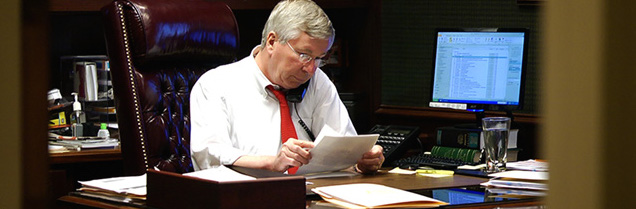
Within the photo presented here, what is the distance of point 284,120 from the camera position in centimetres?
260

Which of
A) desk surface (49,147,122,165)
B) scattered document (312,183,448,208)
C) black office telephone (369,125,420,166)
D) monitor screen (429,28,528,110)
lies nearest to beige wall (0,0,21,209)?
scattered document (312,183,448,208)

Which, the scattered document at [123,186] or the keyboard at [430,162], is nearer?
the scattered document at [123,186]

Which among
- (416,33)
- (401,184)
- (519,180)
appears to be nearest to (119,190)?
(401,184)

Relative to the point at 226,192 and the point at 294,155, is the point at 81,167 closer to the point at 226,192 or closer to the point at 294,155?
the point at 294,155

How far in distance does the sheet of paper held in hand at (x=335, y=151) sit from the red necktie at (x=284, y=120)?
0.82 feet

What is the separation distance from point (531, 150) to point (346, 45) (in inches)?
43.9

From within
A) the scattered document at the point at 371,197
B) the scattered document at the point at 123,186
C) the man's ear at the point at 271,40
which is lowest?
the scattered document at the point at 123,186

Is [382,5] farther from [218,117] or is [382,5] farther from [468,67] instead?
[218,117]

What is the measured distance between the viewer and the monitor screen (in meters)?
2.96

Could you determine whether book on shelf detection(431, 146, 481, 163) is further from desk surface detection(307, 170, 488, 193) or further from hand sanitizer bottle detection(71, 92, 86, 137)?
hand sanitizer bottle detection(71, 92, 86, 137)

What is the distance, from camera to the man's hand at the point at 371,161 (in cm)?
236

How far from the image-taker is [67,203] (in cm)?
191

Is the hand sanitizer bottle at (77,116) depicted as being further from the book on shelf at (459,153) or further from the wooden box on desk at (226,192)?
the wooden box on desk at (226,192)

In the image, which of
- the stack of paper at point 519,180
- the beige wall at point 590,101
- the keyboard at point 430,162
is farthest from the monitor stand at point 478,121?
the beige wall at point 590,101
